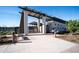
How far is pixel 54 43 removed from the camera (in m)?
4.05

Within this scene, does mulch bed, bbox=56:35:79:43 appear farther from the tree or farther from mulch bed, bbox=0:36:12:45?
mulch bed, bbox=0:36:12:45

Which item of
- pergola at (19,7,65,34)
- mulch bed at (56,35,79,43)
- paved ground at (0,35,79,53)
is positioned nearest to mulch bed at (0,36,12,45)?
paved ground at (0,35,79,53)

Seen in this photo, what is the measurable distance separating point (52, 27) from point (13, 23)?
105cm

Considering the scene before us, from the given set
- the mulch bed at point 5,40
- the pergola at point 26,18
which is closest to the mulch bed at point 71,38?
the pergola at point 26,18

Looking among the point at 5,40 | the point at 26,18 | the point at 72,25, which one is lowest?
the point at 5,40

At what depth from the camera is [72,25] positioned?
14.1 feet

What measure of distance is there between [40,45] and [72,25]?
1.08 m

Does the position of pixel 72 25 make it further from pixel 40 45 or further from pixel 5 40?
pixel 5 40

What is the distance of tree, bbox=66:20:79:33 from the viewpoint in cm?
421

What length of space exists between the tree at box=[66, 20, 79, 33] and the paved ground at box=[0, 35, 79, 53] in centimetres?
38

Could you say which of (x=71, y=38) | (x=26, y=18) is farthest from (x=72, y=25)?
(x=26, y=18)

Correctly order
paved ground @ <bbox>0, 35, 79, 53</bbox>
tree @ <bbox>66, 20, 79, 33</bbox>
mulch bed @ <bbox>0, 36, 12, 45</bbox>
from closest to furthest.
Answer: paved ground @ <bbox>0, 35, 79, 53</bbox>, mulch bed @ <bbox>0, 36, 12, 45</bbox>, tree @ <bbox>66, 20, 79, 33</bbox>
